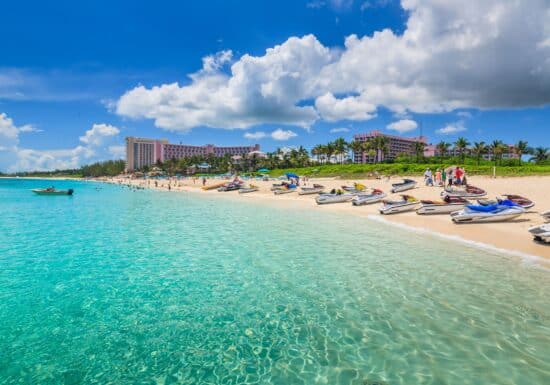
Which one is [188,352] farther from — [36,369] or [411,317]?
[411,317]

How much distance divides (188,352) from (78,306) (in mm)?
4539

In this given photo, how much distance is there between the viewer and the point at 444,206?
25.2 meters

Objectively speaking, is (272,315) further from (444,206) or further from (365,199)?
(365,199)

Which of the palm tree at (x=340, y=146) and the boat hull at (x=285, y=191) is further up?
the palm tree at (x=340, y=146)

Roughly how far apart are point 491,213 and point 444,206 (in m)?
4.56

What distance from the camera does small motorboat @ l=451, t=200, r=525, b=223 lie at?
20.5 meters

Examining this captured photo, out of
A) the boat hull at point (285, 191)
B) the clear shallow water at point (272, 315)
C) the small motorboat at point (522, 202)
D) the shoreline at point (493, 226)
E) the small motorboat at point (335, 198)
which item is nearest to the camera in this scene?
the clear shallow water at point (272, 315)

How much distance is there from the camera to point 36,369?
20.1 ft

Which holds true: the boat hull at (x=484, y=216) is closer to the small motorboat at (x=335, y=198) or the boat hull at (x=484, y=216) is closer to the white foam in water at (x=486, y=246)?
the white foam in water at (x=486, y=246)

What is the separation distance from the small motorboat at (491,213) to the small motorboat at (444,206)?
355 cm

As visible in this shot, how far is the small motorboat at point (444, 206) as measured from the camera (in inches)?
987

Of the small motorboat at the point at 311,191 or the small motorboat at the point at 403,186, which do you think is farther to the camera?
the small motorboat at the point at 311,191

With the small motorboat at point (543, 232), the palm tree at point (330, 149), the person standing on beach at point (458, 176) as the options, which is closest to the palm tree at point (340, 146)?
the palm tree at point (330, 149)

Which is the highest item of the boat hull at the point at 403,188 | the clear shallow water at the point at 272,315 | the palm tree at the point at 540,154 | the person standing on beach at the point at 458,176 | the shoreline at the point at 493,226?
the palm tree at the point at 540,154
